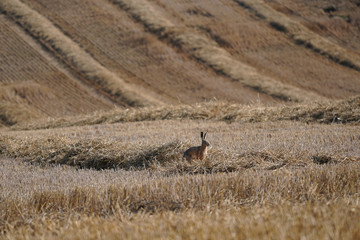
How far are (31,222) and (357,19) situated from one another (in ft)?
119

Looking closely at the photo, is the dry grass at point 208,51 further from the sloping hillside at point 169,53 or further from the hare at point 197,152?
the hare at point 197,152

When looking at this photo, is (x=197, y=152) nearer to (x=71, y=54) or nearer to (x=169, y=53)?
(x=169, y=53)

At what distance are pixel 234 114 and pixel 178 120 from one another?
1.65 m

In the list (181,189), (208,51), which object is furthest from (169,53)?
(181,189)

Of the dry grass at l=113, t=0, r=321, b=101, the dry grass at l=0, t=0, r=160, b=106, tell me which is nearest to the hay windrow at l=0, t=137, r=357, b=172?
the dry grass at l=0, t=0, r=160, b=106

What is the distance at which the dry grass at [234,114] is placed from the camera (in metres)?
12.7

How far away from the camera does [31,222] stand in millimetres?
4922

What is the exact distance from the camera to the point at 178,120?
14961 mm

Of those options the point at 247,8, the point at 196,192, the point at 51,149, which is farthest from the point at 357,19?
the point at 196,192

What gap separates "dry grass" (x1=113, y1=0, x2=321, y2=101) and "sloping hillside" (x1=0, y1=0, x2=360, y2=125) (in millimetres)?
74

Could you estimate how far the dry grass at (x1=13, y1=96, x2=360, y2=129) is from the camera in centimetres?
1267

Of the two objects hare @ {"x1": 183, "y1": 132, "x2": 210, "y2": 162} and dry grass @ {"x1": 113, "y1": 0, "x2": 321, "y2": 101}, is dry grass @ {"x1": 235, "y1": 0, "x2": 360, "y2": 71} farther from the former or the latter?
hare @ {"x1": 183, "y1": 132, "x2": 210, "y2": 162}

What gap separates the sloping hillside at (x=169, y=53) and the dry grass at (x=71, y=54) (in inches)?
2.7

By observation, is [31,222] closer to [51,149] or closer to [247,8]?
[51,149]
